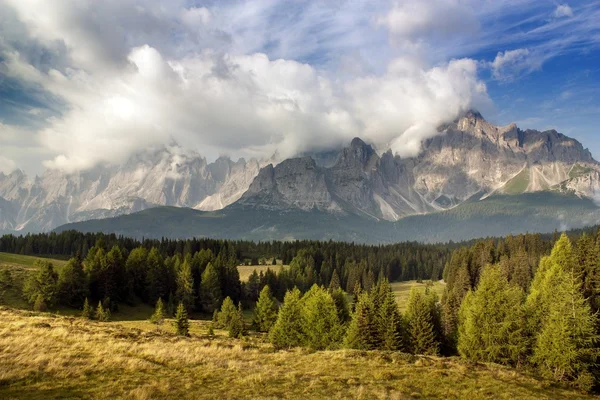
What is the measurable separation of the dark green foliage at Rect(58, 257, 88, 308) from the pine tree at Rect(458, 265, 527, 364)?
262ft

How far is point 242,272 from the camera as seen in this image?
169 meters

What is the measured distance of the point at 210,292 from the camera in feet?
351

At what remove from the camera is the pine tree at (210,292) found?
350ft

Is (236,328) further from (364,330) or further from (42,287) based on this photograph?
(42,287)

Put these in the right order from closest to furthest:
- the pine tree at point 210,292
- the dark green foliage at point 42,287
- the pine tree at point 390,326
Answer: the pine tree at point 390,326, the dark green foliage at point 42,287, the pine tree at point 210,292

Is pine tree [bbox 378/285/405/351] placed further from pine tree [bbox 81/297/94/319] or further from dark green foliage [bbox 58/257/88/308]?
dark green foliage [bbox 58/257/88/308]

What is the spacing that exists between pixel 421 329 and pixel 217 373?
141ft

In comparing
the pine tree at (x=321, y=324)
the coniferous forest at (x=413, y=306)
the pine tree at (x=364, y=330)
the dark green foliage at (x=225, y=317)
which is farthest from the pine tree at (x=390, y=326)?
the dark green foliage at (x=225, y=317)

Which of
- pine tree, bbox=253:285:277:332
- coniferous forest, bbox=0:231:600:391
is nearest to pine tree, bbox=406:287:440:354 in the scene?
coniferous forest, bbox=0:231:600:391

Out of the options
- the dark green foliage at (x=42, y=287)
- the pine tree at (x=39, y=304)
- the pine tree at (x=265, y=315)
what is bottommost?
the pine tree at (x=265, y=315)

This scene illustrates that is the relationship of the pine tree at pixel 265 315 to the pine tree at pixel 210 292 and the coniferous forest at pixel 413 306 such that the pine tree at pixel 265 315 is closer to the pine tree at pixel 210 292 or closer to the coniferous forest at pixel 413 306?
the coniferous forest at pixel 413 306

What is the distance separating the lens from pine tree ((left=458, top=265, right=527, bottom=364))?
44.3 metres

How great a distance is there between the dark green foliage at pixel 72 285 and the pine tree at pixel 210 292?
1220 inches

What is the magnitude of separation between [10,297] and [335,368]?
81.2 metres
